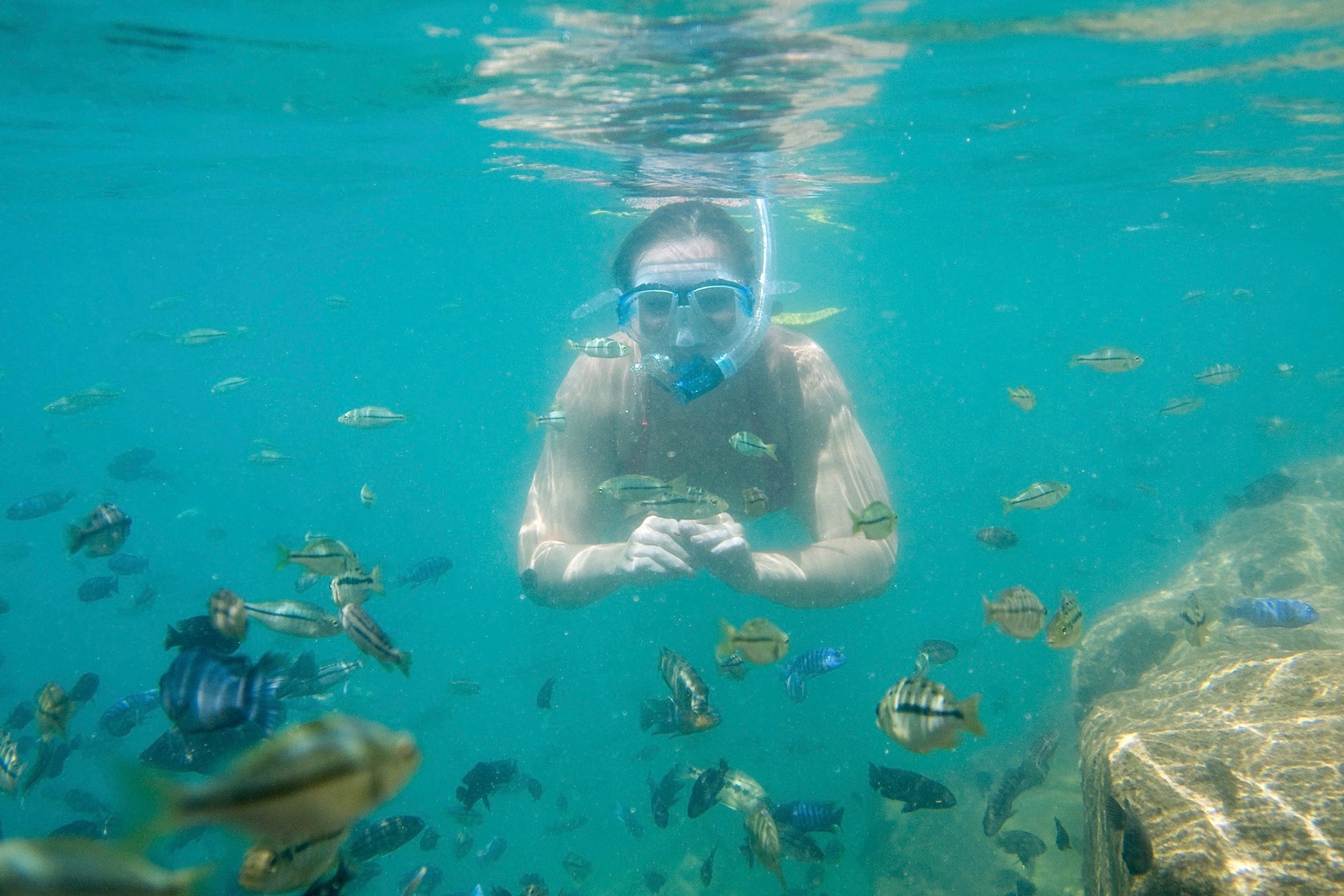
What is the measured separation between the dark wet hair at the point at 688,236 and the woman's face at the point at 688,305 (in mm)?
205

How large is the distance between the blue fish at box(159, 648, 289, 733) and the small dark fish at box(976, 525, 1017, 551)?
253 inches

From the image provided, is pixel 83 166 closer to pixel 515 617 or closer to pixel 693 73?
pixel 693 73

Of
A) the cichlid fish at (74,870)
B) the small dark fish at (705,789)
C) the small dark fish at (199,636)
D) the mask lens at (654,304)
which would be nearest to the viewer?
the cichlid fish at (74,870)

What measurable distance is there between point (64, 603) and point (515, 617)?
40.3 m

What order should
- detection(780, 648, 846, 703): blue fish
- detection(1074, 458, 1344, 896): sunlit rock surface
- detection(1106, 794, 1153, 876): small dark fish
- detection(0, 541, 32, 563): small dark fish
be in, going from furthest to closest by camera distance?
detection(0, 541, 32, 563): small dark fish < detection(780, 648, 846, 703): blue fish < detection(1106, 794, 1153, 876): small dark fish < detection(1074, 458, 1344, 896): sunlit rock surface

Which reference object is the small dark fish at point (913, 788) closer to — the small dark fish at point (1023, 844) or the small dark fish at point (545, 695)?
the small dark fish at point (1023, 844)

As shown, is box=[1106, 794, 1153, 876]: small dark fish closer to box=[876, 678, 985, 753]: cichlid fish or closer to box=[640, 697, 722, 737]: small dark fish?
box=[876, 678, 985, 753]: cichlid fish

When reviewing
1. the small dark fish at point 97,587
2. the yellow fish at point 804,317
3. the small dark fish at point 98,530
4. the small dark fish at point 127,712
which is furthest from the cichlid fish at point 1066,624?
the small dark fish at point 97,587

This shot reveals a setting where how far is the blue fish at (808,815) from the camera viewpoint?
5.43m

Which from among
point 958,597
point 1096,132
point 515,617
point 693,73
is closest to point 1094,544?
point 958,597

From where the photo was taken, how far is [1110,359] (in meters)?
8.13

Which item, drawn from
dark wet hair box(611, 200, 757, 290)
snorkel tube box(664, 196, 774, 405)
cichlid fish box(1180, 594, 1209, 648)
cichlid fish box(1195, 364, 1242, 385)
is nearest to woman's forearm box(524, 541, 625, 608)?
snorkel tube box(664, 196, 774, 405)

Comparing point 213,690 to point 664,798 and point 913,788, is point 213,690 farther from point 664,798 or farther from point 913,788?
point 664,798

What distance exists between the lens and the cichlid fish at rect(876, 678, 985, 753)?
111 inches
